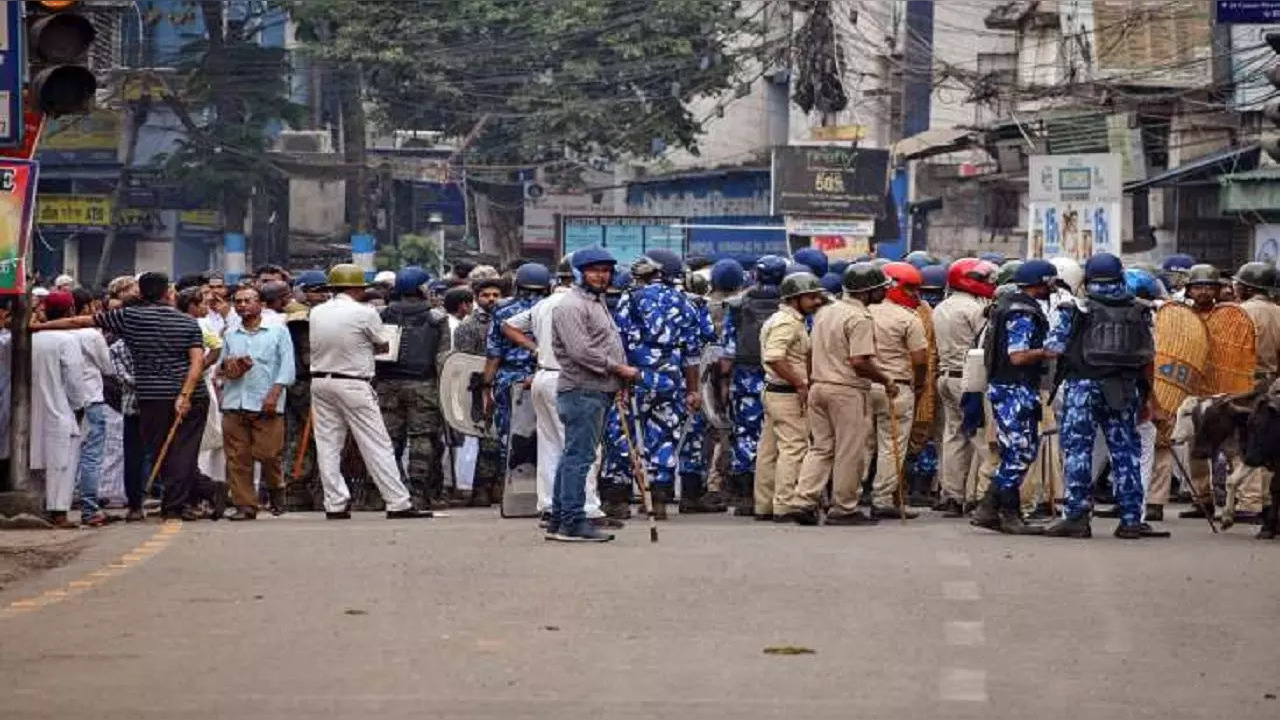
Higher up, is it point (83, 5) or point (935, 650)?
point (83, 5)

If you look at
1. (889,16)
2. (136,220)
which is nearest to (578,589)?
(889,16)

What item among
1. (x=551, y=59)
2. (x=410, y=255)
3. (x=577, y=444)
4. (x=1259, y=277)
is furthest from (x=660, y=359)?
(x=410, y=255)

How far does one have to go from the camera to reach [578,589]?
45.0 ft

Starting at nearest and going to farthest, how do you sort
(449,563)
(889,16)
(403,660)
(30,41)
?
(403,660) → (449,563) → (30,41) → (889,16)

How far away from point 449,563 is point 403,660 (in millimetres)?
4065

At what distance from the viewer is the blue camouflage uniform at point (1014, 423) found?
57.8 ft

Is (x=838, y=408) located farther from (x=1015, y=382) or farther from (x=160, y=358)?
(x=160, y=358)

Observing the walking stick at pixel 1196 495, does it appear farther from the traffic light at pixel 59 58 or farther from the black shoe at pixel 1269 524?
the traffic light at pixel 59 58

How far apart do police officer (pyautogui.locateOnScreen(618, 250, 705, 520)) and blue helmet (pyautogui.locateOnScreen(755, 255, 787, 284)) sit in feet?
2.27

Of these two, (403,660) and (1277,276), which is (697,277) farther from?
(403,660)

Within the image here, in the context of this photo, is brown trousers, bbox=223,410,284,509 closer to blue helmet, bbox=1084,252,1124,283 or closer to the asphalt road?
the asphalt road

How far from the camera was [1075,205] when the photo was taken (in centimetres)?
3164

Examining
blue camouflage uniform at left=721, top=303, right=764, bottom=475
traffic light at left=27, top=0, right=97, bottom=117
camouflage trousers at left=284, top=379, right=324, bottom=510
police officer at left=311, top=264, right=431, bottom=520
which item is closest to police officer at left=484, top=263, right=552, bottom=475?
police officer at left=311, top=264, right=431, bottom=520

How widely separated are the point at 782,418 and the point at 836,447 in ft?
1.64
